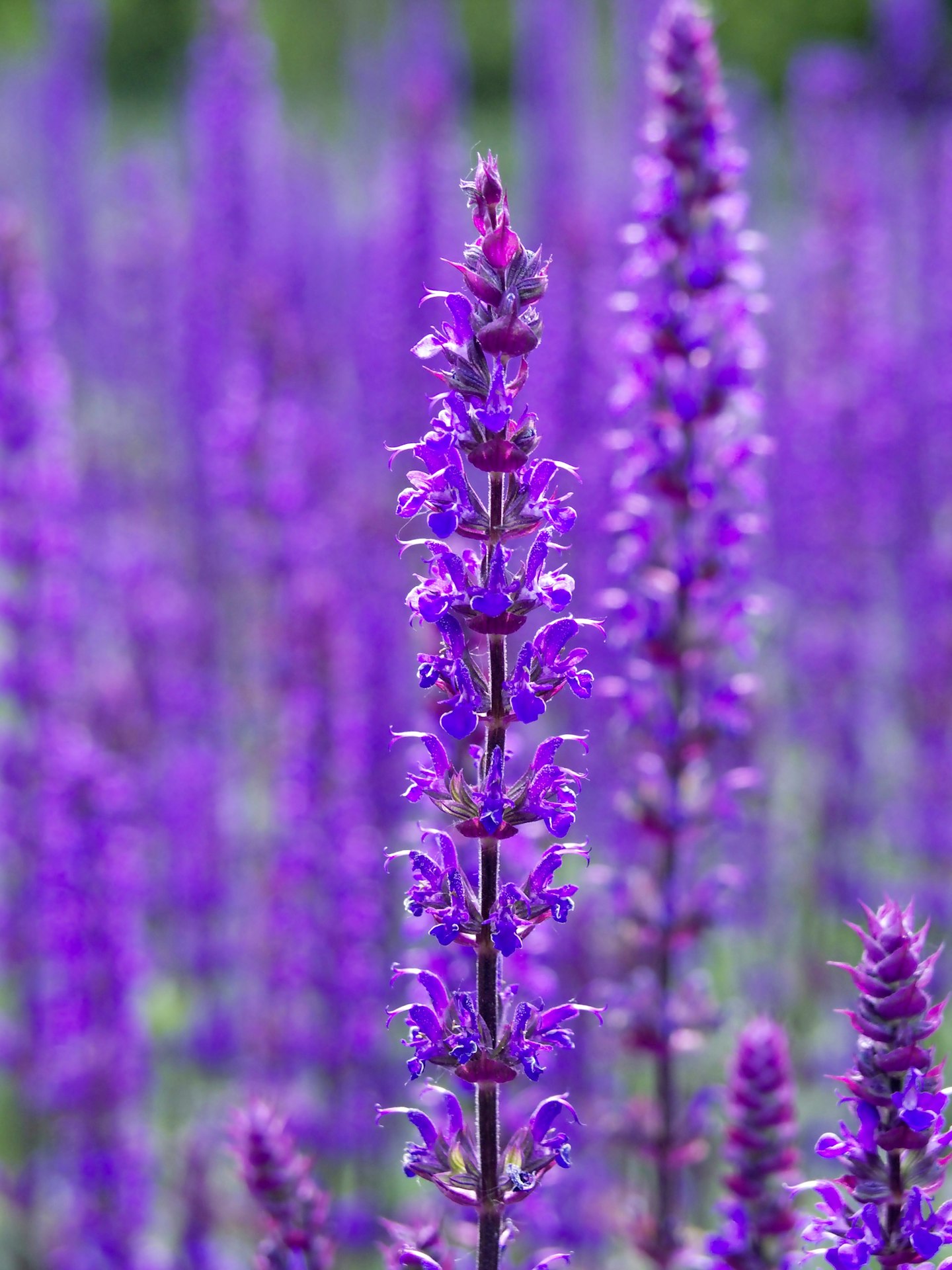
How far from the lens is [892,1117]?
9.32 feet

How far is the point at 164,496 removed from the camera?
1716 cm

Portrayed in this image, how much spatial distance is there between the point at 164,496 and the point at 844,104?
28.5ft

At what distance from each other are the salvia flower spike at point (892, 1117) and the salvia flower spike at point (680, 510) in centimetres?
207

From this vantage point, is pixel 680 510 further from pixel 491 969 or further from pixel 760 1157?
pixel 491 969

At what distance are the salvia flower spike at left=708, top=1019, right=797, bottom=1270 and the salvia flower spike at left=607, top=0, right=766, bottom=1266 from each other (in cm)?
127

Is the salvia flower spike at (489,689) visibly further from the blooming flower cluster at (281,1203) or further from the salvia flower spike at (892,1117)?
the salvia flower spike at (892,1117)

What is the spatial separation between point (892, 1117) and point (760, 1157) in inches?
34.8

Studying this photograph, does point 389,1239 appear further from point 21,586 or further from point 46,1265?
point 21,586

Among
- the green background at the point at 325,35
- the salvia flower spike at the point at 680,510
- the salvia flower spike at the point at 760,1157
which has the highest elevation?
the green background at the point at 325,35

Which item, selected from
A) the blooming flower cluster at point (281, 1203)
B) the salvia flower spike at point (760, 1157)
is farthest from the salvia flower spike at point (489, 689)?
the salvia flower spike at point (760, 1157)

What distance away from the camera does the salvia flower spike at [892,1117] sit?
9.05 feet

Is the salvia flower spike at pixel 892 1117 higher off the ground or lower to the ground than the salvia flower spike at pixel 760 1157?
higher

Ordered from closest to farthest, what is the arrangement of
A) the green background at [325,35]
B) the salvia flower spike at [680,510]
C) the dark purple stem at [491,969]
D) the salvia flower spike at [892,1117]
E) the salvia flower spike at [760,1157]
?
the salvia flower spike at [892,1117]
the dark purple stem at [491,969]
the salvia flower spike at [760,1157]
the salvia flower spike at [680,510]
the green background at [325,35]

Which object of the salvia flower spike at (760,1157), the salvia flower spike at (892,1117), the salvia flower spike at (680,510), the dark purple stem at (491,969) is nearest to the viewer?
the salvia flower spike at (892,1117)
